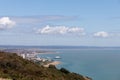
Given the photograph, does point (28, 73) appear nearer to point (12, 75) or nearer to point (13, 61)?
point (12, 75)

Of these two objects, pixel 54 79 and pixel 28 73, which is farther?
pixel 28 73

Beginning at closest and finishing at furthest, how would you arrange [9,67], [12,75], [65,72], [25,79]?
[25,79], [12,75], [9,67], [65,72]

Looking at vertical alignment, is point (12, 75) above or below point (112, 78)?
above

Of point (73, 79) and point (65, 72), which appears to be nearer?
point (73, 79)

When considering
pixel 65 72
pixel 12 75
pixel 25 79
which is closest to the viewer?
pixel 25 79

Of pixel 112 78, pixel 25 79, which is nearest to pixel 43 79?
pixel 25 79

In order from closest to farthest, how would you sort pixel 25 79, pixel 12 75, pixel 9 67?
pixel 25 79
pixel 12 75
pixel 9 67

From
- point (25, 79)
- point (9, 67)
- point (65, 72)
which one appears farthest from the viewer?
point (65, 72)

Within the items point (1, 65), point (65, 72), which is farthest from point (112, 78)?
point (1, 65)

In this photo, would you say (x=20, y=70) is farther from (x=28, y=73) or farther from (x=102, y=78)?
(x=102, y=78)
